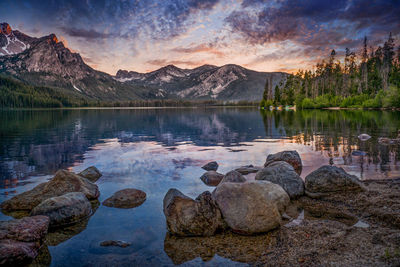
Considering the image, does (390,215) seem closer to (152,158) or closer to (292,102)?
(152,158)

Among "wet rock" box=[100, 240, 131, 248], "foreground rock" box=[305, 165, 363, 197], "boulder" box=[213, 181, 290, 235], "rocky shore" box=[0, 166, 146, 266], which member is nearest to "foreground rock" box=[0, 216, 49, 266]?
"rocky shore" box=[0, 166, 146, 266]

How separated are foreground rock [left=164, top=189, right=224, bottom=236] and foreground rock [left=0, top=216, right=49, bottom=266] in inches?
163

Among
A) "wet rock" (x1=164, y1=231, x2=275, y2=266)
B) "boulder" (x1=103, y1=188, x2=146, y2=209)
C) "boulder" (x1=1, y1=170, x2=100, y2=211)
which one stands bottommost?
"wet rock" (x1=164, y1=231, x2=275, y2=266)

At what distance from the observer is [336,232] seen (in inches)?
332

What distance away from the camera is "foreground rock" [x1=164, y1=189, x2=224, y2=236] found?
910 cm

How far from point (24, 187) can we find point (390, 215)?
1750cm

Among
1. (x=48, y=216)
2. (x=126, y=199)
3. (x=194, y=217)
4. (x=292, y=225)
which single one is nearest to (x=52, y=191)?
(x=48, y=216)

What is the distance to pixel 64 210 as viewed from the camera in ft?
33.7

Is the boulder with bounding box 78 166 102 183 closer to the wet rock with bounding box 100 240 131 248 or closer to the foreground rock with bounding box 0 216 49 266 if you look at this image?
the foreground rock with bounding box 0 216 49 266

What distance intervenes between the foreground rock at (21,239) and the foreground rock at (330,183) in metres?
10.9

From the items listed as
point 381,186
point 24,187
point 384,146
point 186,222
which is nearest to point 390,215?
point 381,186

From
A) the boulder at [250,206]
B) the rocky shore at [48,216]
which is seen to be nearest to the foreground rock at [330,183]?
the boulder at [250,206]

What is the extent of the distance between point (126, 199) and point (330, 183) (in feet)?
31.2

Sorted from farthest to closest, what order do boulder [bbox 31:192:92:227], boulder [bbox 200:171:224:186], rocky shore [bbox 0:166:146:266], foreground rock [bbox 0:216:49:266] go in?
boulder [bbox 200:171:224:186] < boulder [bbox 31:192:92:227] < rocky shore [bbox 0:166:146:266] < foreground rock [bbox 0:216:49:266]
